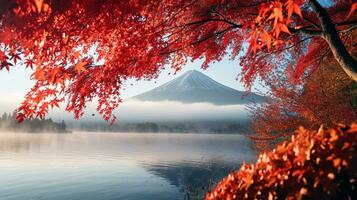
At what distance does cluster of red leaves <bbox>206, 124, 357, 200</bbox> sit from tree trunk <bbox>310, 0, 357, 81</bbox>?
3891mm

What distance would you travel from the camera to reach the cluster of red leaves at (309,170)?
377 centimetres

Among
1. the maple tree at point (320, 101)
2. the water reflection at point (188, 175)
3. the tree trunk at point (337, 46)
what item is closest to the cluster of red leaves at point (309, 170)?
the tree trunk at point (337, 46)

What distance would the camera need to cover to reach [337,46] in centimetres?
797

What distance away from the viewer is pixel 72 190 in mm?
35188

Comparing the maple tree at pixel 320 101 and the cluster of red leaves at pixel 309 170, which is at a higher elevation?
the maple tree at pixel 320 101

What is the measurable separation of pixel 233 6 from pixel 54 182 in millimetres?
34438

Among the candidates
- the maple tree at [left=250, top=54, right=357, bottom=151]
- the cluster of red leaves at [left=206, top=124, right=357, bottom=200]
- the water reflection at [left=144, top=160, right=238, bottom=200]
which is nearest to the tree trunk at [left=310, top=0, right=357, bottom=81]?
the cluster of red leaves at [left=206, top=124, right=357, bottom=200]

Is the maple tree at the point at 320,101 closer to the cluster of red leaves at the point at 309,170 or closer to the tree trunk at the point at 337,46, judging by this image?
the tree trunk at the point at 337,46

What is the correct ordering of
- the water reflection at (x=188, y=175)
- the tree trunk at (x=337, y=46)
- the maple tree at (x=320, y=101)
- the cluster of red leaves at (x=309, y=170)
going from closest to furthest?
the cluster of red leaves at (x=309, y=170) < the tree trunk at (x=337, y=46) < the maple tree at (x=320, y=101) < the water reflection at (x=188, y=175)

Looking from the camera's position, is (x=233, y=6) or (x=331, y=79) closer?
(x=233, y=6)

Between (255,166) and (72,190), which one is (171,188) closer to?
(72,190)

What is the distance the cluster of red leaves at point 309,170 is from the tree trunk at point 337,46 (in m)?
3.89

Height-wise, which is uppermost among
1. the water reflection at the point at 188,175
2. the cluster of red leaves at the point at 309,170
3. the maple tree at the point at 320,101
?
the maple tree at the point at 320,101

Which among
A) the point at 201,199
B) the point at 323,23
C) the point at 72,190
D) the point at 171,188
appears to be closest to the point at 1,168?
the point at 72,190
